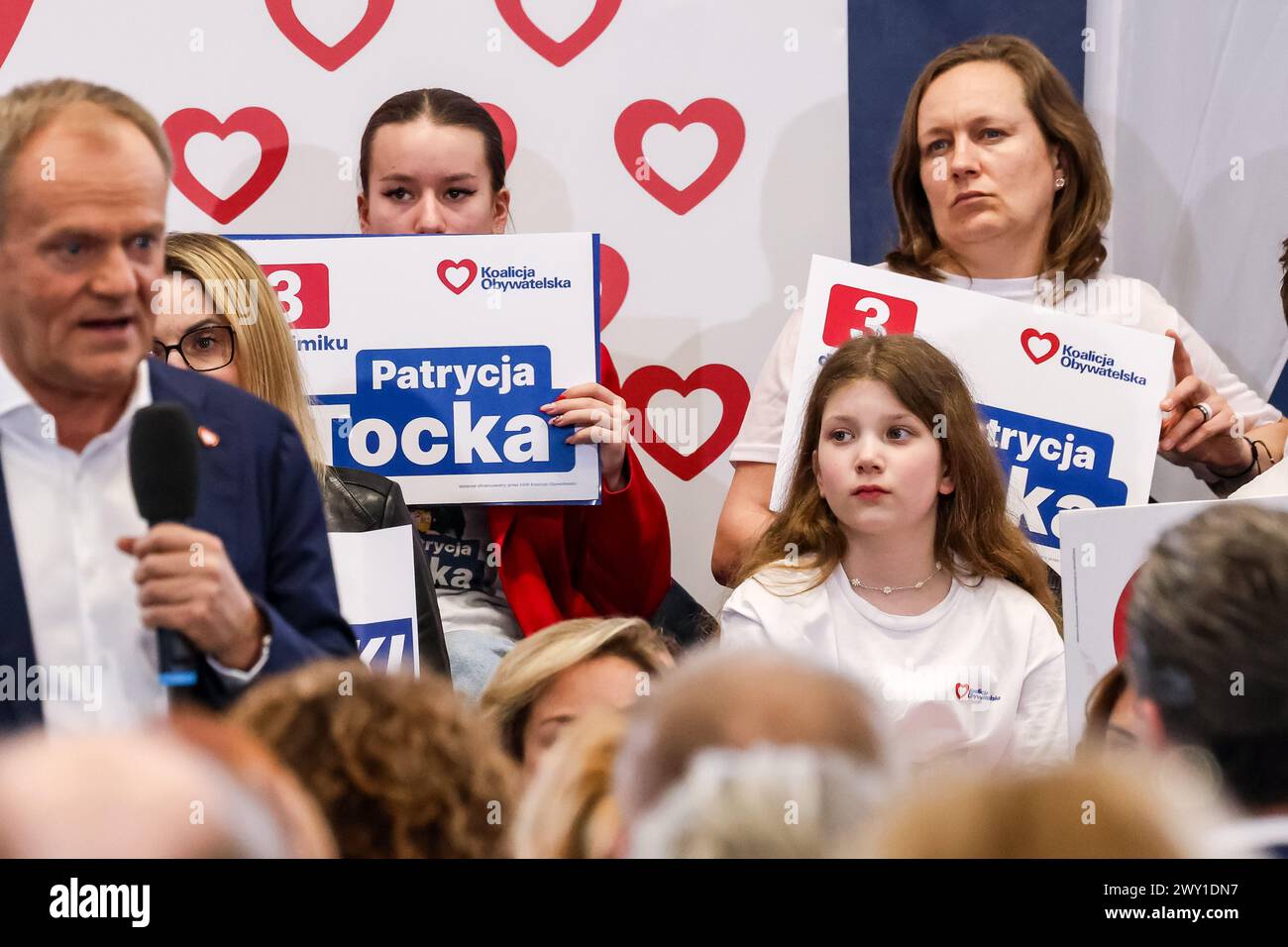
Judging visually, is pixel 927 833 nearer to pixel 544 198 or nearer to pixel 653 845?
pixel 653 845

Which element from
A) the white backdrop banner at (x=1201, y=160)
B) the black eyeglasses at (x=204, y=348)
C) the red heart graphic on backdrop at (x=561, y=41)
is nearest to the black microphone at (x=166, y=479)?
the black eyeglasses at (x=204, y=348)

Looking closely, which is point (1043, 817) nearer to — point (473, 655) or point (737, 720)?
point (737, 720)

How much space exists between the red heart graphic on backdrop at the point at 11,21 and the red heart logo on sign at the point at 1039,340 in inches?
87.4

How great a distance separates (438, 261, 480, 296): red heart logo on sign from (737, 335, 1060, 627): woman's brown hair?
60 centimetres

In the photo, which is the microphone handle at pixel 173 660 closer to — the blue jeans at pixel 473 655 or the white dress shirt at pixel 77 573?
the white dress shirt at pixel 77 573

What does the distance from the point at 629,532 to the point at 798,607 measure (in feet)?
1.47

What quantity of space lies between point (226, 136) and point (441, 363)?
1171 mm

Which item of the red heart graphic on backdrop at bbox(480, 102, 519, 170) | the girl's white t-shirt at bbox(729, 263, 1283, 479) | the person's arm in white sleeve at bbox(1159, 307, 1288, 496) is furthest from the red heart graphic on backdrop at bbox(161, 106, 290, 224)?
the person's arm in white sleeve at bbox(1159, 307, 1288, 496)

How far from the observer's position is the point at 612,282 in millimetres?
3445

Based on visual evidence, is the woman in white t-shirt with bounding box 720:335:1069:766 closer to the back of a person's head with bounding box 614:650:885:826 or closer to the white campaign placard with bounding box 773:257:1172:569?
the white campaign placard with bounding box 773:257:1172:569

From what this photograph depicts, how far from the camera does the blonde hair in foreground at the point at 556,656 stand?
1.83m

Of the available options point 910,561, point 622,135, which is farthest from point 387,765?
point 622,135

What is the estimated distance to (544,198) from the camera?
3439mm
